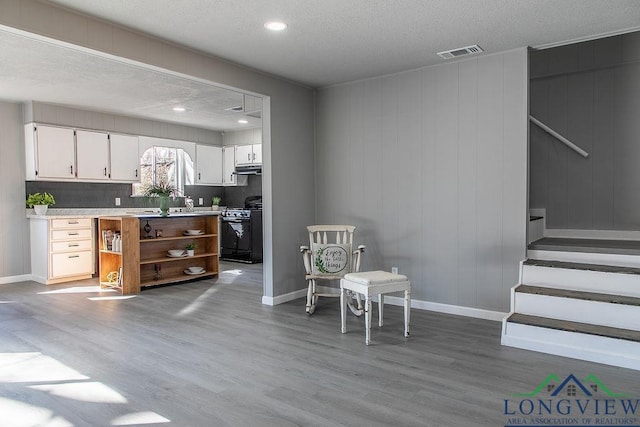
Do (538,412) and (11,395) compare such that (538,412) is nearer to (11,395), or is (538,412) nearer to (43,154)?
(11,395)

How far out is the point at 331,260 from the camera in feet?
14.2

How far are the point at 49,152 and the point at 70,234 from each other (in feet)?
3.99

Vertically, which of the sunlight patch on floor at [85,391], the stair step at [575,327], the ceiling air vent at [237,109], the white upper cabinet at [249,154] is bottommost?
the sunlight patch on floor at [85,391]

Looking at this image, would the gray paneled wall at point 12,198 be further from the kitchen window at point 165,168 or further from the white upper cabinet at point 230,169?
the white upper cabinet at point 230,169

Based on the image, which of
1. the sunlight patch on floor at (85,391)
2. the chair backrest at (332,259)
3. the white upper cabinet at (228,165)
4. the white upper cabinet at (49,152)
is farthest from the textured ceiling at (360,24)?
the white upper cabinet at (228,165)

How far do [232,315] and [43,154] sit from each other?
13.3 feet

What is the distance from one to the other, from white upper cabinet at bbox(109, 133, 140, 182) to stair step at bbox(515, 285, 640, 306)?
620cm

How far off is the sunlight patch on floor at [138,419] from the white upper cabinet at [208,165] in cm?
650

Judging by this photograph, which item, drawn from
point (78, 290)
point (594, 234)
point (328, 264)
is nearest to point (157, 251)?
point (78, 290)

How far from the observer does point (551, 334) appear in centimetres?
323

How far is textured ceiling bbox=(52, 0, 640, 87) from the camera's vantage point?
9.86 ft

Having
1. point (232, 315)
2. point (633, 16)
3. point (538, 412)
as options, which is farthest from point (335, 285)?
point (633, 16)

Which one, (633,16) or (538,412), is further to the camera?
(633,16)

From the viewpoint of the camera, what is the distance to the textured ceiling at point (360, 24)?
301cm
